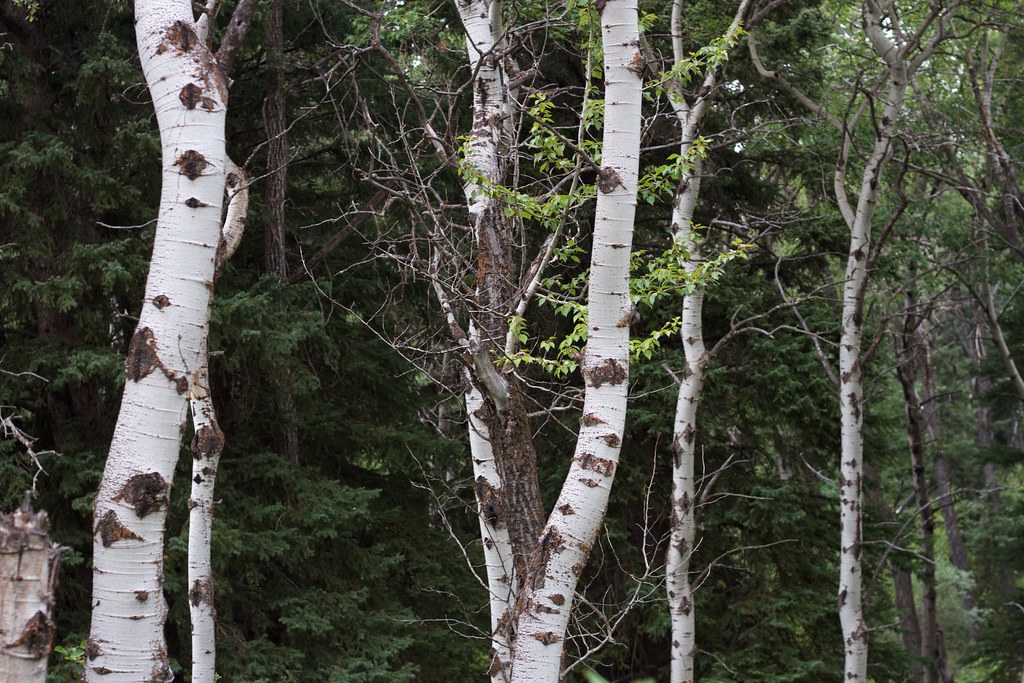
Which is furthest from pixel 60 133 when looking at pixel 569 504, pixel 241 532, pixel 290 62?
pixel 569 504

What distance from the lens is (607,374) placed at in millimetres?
3840

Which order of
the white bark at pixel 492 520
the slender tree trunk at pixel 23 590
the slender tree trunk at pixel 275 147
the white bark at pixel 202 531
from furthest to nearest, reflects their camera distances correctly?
the slender tree trunk at pixel 275 147 → the white bark at pixel 202 531 → the white bark at pixel 492 520 → the slender tree trunk at pixel 23 590

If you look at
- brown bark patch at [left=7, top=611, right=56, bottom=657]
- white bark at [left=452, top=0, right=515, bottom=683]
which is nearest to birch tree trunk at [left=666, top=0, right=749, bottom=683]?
white bark at [left=452, top=0, right=515, bottom=683]

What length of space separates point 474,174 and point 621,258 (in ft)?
4.34

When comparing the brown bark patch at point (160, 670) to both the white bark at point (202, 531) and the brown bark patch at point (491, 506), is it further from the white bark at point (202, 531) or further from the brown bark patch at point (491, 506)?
the white bark at point (202, 531)

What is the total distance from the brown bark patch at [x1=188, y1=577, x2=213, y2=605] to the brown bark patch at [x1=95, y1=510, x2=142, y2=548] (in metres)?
3.71

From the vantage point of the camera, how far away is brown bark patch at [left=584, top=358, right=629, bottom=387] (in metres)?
3.83

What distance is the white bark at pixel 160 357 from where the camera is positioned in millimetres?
2961

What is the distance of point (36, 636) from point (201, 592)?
437 centimetres

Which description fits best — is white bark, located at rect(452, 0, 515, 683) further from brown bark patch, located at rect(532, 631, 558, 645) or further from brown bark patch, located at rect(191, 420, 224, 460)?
brown bark patch, located at rect(191, 420, 224, 460)

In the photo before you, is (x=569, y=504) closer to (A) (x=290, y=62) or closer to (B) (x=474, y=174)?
(B) (x=474, y=174)

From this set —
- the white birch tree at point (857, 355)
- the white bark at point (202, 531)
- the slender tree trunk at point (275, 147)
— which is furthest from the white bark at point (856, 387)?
the slender tree trunk at point (275, 147)

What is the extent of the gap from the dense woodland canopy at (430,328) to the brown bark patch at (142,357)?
406cm

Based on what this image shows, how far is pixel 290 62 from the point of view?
1078 centimetres
